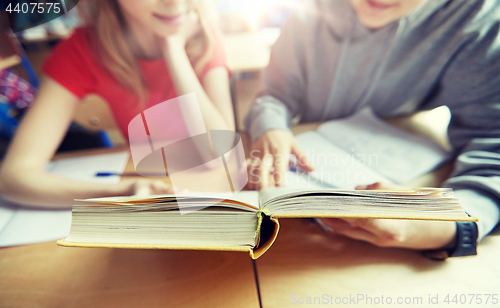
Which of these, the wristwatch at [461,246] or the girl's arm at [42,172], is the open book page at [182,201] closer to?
the girl's arm at [42,172]

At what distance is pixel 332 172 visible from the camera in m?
0.37

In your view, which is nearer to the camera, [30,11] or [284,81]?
[30,11]

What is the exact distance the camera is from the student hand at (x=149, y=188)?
351mm

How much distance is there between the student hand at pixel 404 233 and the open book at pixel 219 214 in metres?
0.06

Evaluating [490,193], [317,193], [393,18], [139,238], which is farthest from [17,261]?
[393,18]

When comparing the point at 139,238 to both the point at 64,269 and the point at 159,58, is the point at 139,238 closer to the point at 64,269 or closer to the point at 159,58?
the point at 64,269

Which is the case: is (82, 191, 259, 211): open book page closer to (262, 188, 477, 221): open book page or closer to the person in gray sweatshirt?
(262, 188, 477, 221): open book page

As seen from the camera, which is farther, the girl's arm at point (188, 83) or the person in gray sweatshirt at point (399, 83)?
the girl's arm at point (188, 83)

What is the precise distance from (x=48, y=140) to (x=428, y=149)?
0.71 metres

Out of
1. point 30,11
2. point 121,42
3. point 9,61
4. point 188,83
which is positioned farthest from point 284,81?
point 9,61

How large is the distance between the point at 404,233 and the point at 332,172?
0.43 ft

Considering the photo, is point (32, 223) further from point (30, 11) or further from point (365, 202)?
point (365, 202)

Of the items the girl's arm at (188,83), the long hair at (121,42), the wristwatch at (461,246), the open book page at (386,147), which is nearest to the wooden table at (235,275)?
the wristwatch at (461,246)

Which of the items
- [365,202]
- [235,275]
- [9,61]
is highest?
[9,61]
